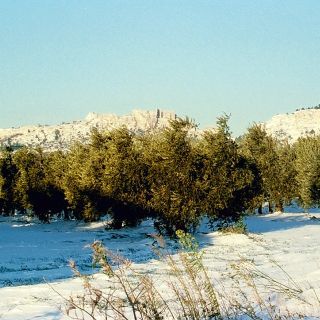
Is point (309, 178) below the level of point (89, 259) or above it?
above

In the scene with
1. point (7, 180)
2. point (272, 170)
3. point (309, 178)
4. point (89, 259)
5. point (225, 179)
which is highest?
point (7, 180)

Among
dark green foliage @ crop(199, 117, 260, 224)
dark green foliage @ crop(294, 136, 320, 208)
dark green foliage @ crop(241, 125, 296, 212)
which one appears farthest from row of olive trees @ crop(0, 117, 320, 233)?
dark green foliage @ crop(294, 136, 320, 208)

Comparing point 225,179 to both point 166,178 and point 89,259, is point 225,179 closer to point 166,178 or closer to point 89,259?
point 166,178

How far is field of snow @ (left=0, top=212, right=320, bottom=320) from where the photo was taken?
8.07 m

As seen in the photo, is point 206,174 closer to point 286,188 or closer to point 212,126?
point 212,126

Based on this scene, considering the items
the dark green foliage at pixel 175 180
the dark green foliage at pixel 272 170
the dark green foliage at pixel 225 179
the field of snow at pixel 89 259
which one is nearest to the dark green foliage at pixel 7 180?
the field of snow at pixel 89 259

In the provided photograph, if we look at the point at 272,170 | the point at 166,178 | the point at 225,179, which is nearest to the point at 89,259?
the point at 166,178

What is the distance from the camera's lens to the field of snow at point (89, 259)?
807cm

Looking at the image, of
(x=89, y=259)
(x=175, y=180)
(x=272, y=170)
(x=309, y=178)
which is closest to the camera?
(x=89, y=259)

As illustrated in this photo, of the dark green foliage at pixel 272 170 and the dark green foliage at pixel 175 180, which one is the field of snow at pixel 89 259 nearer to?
the dark green foliage at pixel 175 180

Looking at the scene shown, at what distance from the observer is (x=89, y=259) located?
1880 centimetres

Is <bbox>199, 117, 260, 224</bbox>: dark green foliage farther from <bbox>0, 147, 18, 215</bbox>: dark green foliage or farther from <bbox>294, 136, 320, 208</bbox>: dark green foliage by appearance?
<bbox>0, 147, 18, 215</bbox>: dark green foliage

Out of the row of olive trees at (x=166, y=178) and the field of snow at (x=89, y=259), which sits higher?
the row of olive trees at (x=166, y=178)

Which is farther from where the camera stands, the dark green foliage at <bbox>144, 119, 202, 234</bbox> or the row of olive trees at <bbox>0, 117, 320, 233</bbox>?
the row of olive trees at <bbox>0, 117, 320, 233</bbox>
